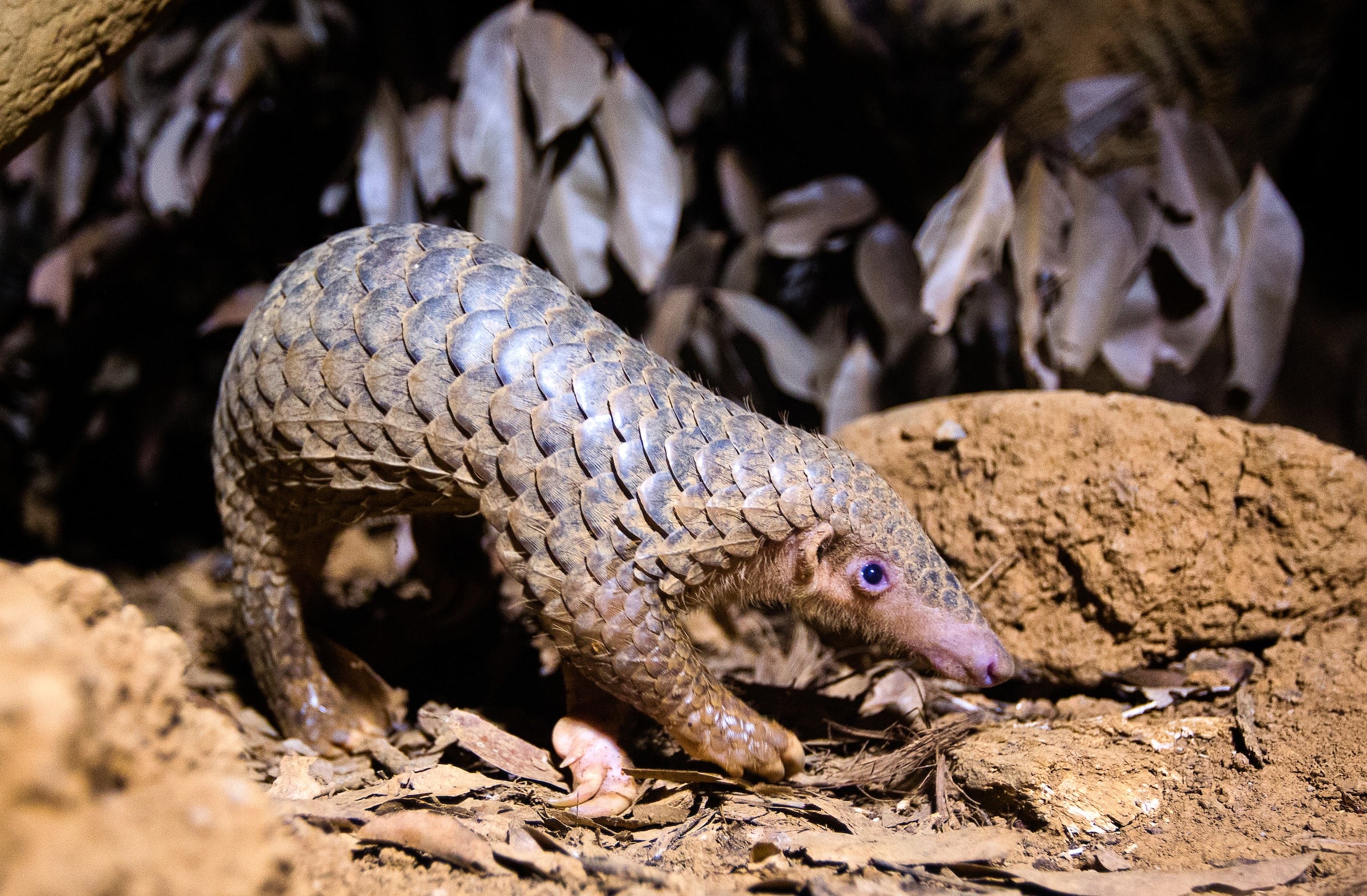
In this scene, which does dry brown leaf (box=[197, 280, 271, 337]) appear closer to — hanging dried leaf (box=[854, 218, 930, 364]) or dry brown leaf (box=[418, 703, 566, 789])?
A: dry brown leaf (box=[418, 703, 566, 789])

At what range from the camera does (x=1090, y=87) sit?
379 centimetres

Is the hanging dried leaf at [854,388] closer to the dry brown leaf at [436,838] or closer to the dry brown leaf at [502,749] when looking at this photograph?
the dry brown leaf at [502,749]

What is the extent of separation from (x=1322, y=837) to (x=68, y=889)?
2347 mm

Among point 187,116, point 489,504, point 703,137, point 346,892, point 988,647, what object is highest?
point 187,116

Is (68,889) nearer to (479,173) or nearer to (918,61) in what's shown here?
(479,173)

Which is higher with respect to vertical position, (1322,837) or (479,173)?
(479,173)

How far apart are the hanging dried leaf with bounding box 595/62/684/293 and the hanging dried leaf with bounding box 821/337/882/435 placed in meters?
0.96

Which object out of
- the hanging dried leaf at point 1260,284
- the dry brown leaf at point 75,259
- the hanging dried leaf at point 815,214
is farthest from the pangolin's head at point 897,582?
the dry brown leaf at point 75,259

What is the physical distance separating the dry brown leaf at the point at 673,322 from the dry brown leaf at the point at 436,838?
2179 mm

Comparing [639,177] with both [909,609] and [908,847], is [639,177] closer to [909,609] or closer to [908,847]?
[909,609]

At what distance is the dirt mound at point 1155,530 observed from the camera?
2.64 meters

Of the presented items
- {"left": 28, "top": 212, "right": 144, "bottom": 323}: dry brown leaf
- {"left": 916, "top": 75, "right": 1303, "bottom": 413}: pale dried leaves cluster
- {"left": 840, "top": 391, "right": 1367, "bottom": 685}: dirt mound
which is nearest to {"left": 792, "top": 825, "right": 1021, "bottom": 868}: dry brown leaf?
{"left": 840, "top": 391, "right": 1367, "bottom": 685}: dirt mound

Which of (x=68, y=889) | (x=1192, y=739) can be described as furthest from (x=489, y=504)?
(x=1192, y=739)

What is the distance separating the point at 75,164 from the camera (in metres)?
3.72
